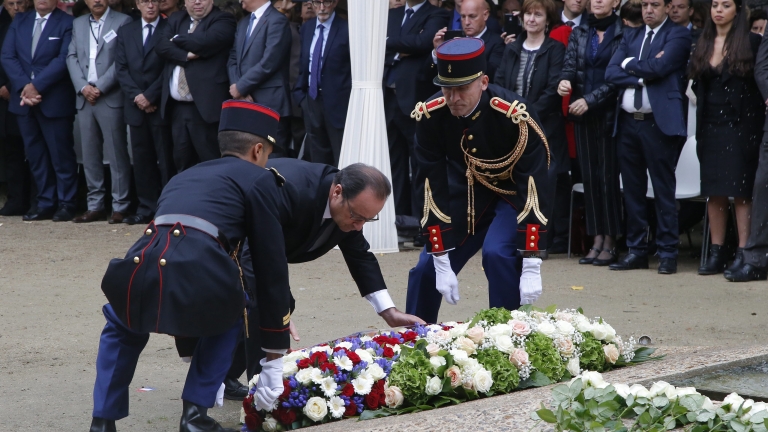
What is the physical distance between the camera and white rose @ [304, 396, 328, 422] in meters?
4.20

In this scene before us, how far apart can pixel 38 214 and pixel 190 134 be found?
214 cm

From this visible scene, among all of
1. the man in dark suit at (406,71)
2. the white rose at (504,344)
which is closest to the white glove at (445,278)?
the white rose at (504,344)

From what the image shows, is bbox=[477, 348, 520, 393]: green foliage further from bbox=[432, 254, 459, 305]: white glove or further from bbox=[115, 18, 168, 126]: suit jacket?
bbox=[115, 18, 168, 126]: suit jacket

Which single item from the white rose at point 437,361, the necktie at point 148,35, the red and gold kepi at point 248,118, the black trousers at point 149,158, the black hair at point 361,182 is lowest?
the white rose at point 437,361

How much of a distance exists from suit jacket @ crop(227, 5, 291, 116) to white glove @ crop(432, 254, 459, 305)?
14.4ft

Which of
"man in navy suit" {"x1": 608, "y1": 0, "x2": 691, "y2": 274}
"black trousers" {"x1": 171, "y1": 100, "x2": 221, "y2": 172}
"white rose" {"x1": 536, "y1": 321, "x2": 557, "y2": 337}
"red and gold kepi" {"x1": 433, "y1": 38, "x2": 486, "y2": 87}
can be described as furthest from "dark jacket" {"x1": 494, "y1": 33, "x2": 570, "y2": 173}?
"white rose" {"x1": 536, "y1": 321, "x2": 557, "y2": 337}

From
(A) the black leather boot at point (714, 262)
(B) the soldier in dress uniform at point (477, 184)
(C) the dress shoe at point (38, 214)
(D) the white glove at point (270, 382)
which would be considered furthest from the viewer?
(C) the dress shoe at point (38, 214)

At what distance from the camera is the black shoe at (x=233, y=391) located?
16.3 feet

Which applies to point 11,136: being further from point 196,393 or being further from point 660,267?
point 196,393

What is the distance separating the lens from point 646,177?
8344 mm

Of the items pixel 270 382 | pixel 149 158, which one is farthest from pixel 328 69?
pixel 270 382

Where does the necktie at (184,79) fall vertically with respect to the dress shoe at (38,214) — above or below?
above

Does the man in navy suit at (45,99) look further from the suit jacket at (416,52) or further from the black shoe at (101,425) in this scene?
the black shoe at (101,425)

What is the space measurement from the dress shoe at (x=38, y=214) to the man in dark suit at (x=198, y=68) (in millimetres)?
2005
